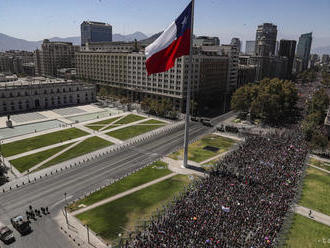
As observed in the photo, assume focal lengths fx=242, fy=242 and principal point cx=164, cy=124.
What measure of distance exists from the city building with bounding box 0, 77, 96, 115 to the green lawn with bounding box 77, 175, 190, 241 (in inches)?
3474

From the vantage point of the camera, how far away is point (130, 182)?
4831cm

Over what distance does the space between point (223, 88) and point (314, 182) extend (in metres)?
94.6

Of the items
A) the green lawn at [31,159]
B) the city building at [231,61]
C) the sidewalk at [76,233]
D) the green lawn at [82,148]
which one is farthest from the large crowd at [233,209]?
the city building at [231,61]

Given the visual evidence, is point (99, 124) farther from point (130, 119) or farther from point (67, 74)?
point (67, 74)

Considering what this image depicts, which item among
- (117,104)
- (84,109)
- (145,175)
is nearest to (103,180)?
(145,175)

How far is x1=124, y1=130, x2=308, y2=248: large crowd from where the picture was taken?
3056 centimetres

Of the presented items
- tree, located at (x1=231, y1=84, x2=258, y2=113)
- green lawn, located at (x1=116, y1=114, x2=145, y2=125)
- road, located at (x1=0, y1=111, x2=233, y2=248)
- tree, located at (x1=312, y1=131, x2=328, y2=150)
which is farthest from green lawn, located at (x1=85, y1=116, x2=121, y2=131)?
tree, located at (x1=312, y1=131, x2=328, y2=150)

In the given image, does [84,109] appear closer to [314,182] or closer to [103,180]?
[103,180]

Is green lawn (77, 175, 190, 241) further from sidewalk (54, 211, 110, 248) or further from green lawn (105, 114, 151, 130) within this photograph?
green lawn (105, 114, 151, 130)

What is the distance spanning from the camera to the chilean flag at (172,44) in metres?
43.1

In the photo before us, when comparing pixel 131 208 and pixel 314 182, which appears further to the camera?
pixel 314 182

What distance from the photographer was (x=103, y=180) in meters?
49.3

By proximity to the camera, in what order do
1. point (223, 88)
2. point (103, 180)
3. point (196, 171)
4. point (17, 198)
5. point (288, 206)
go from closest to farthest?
1. point (288, 206)
2. point (17, 198)
3. point (103, 180)
4. point (196, 171)
5. point (223, 88)

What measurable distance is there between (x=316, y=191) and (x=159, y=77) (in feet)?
278
